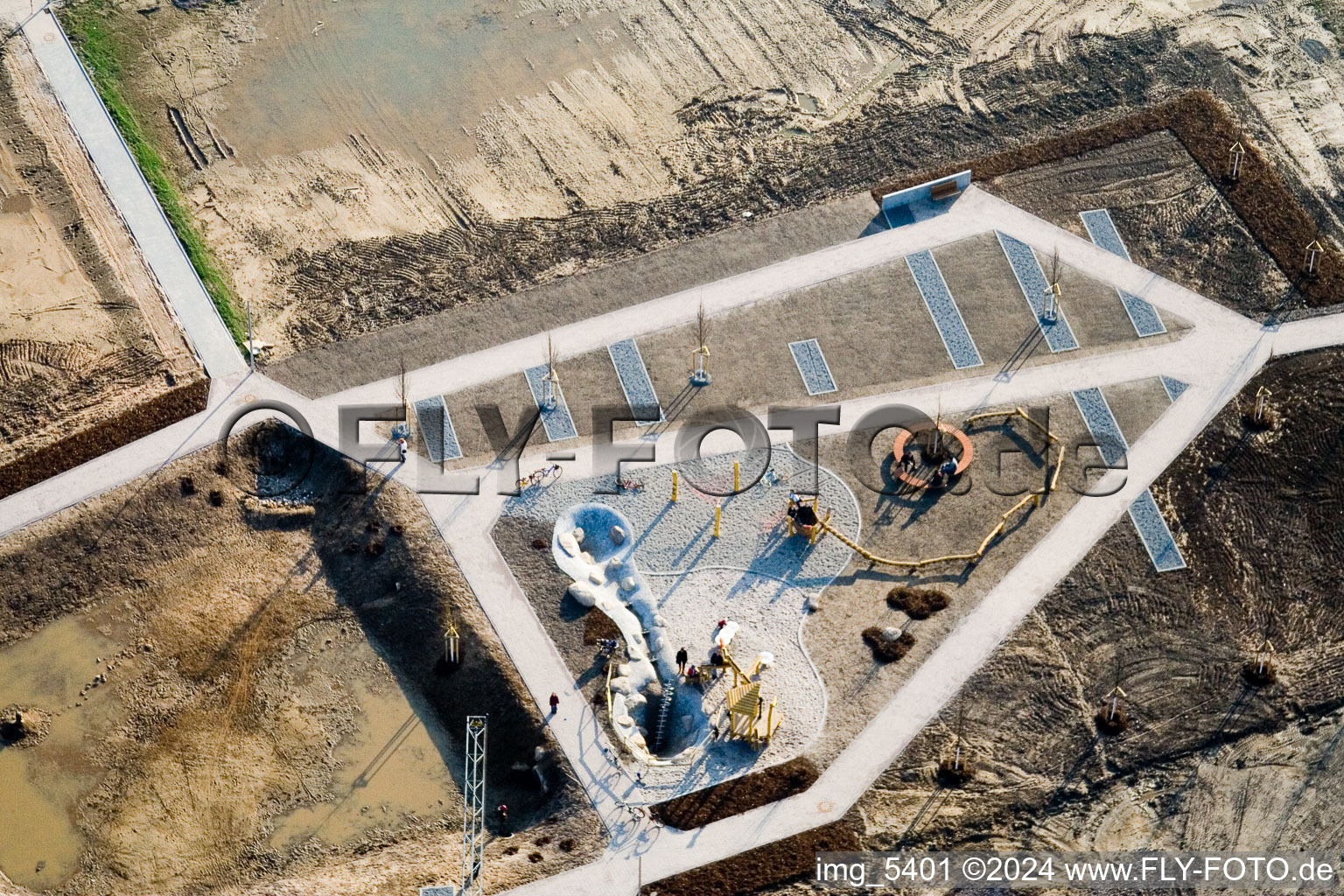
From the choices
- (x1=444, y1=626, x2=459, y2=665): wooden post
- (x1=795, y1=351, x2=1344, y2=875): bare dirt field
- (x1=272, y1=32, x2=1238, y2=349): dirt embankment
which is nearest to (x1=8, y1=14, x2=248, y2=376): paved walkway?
(x1=272, y1=32, x2=1238, y2=349): dirt embankment

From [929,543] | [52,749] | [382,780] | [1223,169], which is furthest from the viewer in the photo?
[1223,169]

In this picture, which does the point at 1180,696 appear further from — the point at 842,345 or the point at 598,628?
the point at 598,628

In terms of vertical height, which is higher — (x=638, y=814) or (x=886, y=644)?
(x=886, y=644)

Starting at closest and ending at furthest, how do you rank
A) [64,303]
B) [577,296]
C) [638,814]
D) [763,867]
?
[763,867]
[638,814]
[64,303]
[577,296]

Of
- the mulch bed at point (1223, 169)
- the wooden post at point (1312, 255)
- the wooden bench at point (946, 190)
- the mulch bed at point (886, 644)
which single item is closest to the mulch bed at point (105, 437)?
the mulch bed at point (886, 644)

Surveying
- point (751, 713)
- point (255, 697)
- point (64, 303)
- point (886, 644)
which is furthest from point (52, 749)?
point (886, 644)

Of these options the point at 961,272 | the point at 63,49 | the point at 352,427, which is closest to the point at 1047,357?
the point at 961,272
